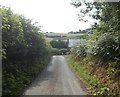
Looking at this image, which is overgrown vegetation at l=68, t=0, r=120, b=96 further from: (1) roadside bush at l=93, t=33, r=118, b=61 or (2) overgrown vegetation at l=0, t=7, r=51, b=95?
(2) overgrown vegetation at l=0, t=7, r=51, b=95

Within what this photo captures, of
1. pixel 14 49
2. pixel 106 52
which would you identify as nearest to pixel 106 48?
pixel 106 52

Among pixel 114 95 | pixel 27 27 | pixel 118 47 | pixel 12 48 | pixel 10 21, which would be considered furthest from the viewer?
pixel 27 27

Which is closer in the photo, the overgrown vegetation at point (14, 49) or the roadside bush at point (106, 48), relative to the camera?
the overgrown vegetation at point (14, 49)

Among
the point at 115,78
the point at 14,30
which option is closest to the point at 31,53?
the point at 14,30

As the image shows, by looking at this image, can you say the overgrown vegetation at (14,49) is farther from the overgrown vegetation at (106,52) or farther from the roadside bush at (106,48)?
the roadside bush at (106,48)

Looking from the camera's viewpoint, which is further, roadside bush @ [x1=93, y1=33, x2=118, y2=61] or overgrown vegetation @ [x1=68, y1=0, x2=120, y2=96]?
roadside bush @ [x1=93, y1=33, x2=118, y2=61]

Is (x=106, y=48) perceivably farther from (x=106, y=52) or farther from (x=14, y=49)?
(x=14, y=49)

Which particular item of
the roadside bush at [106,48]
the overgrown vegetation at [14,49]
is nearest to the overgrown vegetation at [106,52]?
the roadside bush at [106,48]

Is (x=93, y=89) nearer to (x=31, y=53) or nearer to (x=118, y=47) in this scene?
(x=118, y=47)

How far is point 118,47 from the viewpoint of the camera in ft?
55.5

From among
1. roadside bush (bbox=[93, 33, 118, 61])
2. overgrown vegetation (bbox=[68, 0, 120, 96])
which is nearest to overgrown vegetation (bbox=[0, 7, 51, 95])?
overgrown vegetation (bbox=[68, 0, 120, 96])

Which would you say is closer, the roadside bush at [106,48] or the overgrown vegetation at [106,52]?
the overgrown vegetation at [106,52]

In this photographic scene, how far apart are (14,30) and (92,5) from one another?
5.55 m

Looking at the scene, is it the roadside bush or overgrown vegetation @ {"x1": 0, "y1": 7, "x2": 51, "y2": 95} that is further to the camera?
the roadside bush
